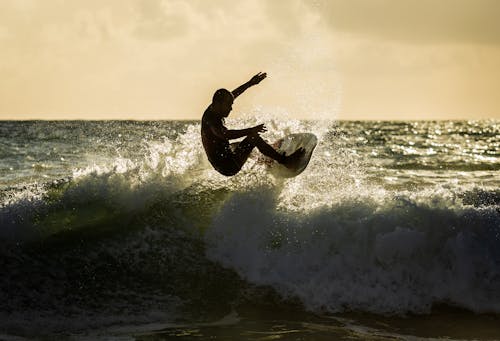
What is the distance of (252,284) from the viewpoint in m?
9.95

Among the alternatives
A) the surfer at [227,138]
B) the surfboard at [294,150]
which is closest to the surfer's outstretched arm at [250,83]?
the surfer at [227,138]

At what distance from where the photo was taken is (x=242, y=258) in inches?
408

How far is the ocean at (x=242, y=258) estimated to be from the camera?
350 inches

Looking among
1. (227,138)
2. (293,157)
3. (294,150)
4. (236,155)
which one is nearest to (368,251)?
(293,157)

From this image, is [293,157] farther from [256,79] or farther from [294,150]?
[256,79]

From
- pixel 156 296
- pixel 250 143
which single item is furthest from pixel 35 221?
pixel 250 143

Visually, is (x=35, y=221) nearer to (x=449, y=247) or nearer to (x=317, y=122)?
(x=317, y=122)

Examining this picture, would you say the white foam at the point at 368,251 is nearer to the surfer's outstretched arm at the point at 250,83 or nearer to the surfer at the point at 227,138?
the surfer at the point at 227,138

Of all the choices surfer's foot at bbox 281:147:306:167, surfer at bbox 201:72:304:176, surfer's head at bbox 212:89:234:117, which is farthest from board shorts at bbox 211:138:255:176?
surfer's foot at bbox 281:147:306:167

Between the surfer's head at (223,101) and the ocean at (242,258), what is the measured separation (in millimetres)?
1730

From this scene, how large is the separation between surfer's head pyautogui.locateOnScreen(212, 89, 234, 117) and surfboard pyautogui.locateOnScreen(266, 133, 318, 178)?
1.52 meters

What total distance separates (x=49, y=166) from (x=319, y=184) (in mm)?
12304

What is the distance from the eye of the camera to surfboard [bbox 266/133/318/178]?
1144 centimetres

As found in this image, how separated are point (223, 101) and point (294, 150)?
1852 millimetres
